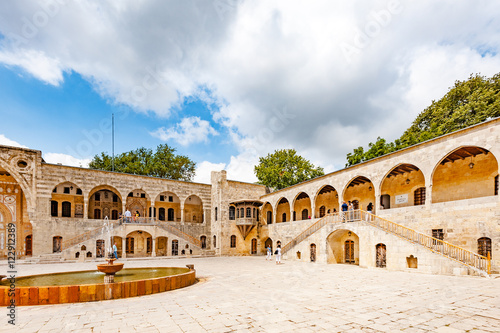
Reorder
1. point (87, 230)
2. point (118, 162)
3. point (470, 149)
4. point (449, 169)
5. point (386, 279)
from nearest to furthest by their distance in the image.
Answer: point (386, 279)
point (470, 149)
point (449, 169)
point (87, 230)
point (118, 162)

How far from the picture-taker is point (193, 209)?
3322cm

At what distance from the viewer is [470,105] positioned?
72.2 feet

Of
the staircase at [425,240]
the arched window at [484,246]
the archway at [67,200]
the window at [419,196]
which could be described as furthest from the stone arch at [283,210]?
the archway at [67,200]

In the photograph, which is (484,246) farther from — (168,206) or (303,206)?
(168,206)

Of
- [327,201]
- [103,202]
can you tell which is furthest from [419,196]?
[103,202]

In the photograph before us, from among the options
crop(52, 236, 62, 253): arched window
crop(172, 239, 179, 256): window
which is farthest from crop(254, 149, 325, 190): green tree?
crop(52, 236, 62, 253): arched window

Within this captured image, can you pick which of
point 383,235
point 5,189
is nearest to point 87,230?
point 5,189

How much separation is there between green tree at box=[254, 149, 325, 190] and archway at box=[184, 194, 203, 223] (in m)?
9.96

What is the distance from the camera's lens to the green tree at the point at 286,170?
1480 inches

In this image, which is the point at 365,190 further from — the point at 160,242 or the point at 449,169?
the point at 160,242

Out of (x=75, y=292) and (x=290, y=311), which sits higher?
(x=75, y=292)

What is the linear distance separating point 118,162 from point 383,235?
3301 centimetres

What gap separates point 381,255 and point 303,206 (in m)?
13.0

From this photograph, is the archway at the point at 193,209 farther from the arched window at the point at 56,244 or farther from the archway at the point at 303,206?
the arched window at the point at 56,244
